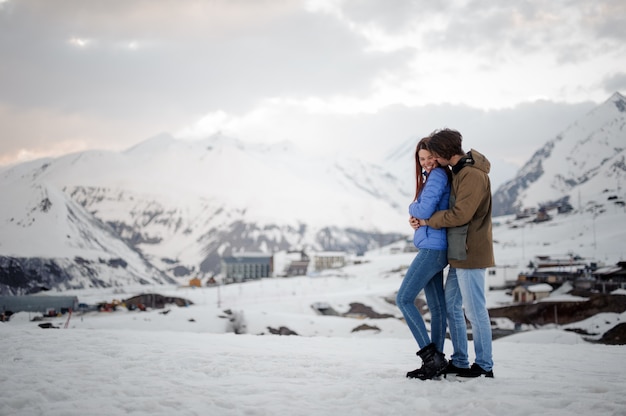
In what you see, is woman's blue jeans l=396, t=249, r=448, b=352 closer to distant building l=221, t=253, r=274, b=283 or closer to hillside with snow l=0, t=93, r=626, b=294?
hillside with snow l=0, t=93, r=626, b=294

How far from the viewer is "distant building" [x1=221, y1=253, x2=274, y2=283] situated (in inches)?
3711

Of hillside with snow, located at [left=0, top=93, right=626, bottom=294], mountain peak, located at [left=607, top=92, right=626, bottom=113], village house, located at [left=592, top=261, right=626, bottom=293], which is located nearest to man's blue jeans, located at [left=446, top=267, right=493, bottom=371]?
hillside with snow, located at [left=0, top=93, right=626, bottom=294]

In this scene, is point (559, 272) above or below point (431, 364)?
below

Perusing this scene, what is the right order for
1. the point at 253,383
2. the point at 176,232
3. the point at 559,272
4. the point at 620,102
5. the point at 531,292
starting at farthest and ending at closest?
the point at 176,232 < the point at 620,102 < the point at 559,272 < the point at 531,292 < the point at 253,383

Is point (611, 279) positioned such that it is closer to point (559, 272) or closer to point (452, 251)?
point (559, 272)

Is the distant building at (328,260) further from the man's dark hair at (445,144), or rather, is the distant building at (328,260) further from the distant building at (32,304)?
the man's dark hair at (445,144)

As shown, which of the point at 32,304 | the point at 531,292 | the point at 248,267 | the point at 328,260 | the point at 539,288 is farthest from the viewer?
the point at 328,260

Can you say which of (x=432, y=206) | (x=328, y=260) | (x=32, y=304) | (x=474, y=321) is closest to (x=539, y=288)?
(x=32, y=304)

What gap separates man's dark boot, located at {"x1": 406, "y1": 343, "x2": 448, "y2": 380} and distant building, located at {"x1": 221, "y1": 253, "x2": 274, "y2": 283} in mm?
89713

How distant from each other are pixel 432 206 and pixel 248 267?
303ft

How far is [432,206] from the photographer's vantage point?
4.77 m

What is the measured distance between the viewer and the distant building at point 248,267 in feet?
309

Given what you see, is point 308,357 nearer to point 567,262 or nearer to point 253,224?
point 567,262

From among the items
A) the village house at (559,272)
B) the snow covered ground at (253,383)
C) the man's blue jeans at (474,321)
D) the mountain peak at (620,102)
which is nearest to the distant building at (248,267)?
the village house at (559,272)
